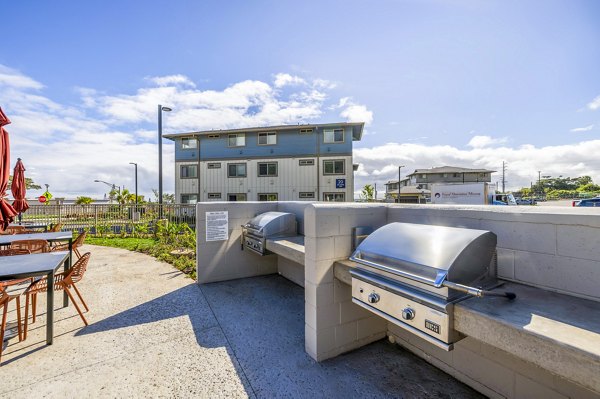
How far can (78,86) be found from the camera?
26.3 ft

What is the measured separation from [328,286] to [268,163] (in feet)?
59.2

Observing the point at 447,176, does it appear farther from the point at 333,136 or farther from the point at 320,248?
the point at 320,248

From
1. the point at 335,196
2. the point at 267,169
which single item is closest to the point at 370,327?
the point at 335,196

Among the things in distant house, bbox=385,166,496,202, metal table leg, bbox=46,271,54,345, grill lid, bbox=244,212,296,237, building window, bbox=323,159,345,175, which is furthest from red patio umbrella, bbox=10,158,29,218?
distant house, bbox=385,166,496,202

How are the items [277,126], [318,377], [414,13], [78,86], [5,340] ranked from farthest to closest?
1. [277,126]
2. [78,86]
3. [414,13]
4. [5,340]
5. [318,377]

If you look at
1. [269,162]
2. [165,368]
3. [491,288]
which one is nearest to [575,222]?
[491,288]

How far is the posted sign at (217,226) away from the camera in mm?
5074

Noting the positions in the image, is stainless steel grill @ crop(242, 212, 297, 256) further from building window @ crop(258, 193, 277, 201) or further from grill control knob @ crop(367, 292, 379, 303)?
building window @ crop(258, 193, 277, 201)

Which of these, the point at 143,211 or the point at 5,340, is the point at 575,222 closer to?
the point at 5,340

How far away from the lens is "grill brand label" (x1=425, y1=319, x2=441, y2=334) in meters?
1.65

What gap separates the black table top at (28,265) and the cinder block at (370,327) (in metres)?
3.80

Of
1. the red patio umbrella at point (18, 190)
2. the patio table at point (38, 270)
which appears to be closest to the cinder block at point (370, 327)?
the patio table at point (38, 270)

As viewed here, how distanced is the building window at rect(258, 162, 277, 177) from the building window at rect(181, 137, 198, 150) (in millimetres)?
6049

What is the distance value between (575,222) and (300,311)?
135 inches
